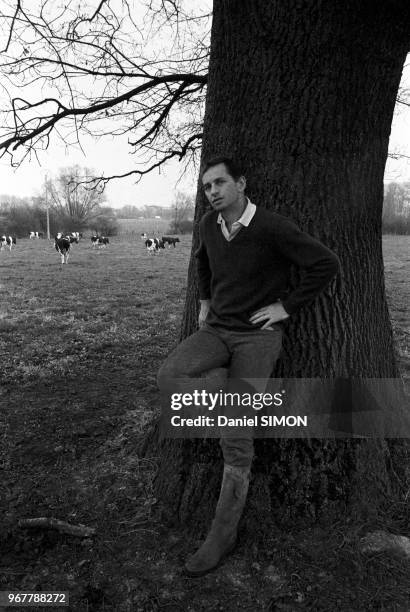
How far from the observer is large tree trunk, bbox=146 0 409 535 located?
241 centimetres

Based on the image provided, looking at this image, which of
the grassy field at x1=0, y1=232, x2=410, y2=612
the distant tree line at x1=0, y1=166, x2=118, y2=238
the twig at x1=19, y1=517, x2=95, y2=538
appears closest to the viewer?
the grassy field at x1=0, y1=232, x2=410, y2=612

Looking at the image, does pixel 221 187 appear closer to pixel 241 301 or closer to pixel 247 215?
pixel 247 215

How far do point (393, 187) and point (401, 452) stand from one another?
59894mm

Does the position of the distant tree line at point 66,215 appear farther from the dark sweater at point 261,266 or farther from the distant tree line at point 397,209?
the dark sweater at point 261,266

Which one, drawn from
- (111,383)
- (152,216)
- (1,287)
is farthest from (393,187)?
(111,383)

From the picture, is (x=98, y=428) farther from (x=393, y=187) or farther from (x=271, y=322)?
(x=393, y=187)

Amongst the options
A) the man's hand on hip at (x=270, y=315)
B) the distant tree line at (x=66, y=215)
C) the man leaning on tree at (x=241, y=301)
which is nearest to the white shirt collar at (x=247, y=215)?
the man leaning on tree at (x=241, y=301)

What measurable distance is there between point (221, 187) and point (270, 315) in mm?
776

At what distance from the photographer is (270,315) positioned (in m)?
2.38

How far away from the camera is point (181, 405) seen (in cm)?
271

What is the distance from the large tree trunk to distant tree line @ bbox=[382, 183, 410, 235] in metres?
49.8

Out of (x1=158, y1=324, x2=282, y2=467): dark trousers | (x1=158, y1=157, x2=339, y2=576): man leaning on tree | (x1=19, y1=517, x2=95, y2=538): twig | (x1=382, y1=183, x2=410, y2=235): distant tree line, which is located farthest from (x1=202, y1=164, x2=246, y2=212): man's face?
(x1=382, y1=183, x2=410, y2=235): distant tree line

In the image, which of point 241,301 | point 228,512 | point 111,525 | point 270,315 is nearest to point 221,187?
point 241,301

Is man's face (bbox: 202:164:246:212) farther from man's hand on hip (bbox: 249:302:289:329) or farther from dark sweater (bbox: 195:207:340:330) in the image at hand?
man's hand on hip (bbox: 249:302:289:329)
